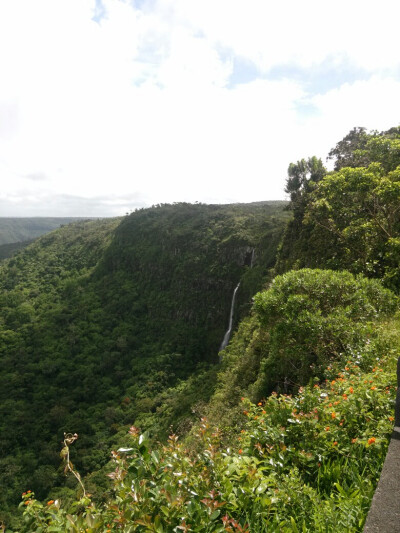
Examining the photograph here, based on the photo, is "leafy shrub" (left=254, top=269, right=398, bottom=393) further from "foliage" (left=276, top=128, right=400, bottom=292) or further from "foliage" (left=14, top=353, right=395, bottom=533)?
"foliage" (left=14, top=353, right=395, bottom=533)

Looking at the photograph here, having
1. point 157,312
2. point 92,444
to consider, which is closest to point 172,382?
point 92,444

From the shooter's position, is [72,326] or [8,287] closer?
[72,326]

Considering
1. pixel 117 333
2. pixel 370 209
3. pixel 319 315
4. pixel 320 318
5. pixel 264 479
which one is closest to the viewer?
pixel 264 479

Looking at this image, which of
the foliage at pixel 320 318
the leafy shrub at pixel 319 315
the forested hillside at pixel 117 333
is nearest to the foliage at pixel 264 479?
the foliage at pixel 320 318

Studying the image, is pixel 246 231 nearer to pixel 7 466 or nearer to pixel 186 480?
pixel 7 466

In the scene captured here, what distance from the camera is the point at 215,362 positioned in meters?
39.4

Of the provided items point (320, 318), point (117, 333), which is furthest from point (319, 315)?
point (117, 333)

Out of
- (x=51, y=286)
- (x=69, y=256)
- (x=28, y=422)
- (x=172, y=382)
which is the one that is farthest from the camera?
(x=69, y=256)

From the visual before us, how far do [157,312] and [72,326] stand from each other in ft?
45.4

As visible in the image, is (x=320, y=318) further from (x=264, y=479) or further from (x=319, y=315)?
(x=264, y=479)

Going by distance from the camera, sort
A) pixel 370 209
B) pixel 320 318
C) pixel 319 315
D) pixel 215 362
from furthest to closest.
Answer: pixel 215 362 < pixel 370 209 < pixel 319 315 < pixel 320 318

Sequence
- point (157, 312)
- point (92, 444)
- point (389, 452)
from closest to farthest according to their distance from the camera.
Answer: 1. point (389, 452)
2. point (92, 444)
3. point (157, 312)

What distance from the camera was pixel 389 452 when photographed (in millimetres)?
2932

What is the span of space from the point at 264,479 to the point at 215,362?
38.1 meters
